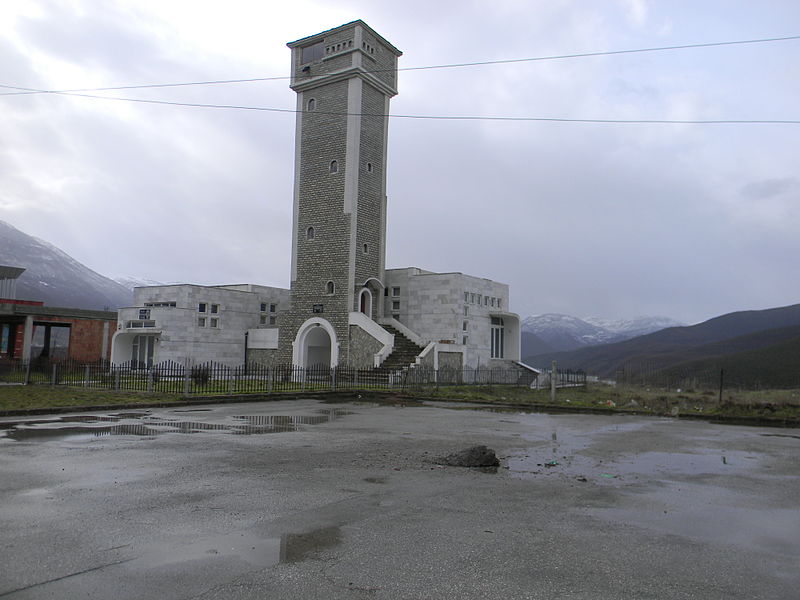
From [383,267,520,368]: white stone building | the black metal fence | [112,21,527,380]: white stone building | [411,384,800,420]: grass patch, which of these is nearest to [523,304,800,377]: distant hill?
[383,267,520,368]: white stone building

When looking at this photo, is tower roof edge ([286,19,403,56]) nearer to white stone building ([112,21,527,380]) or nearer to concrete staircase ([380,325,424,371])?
white stone building ([112,21,527,380])

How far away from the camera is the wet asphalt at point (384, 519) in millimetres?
4395

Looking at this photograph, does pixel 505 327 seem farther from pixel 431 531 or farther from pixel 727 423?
pixel 431 531

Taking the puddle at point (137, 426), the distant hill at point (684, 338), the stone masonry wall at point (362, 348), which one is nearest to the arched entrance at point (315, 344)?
the stone masonry wall at point (362, 348)

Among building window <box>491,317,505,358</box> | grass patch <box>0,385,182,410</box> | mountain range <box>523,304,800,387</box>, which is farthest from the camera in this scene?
mountain range <box>523,304,800,387</box>

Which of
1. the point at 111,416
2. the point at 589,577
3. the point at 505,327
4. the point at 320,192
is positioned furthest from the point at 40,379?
the point at 505,327

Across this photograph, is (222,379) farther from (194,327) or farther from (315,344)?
(315,344)

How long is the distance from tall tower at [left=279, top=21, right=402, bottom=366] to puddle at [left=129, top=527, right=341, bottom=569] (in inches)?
1433

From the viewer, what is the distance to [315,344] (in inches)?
1875

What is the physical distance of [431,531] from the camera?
5.65m

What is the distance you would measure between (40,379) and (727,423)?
1104 inches

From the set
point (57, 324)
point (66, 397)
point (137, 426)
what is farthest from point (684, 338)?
point (137, 426)

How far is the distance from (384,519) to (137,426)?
9.11 m

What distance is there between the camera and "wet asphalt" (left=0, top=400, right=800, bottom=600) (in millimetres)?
4395
